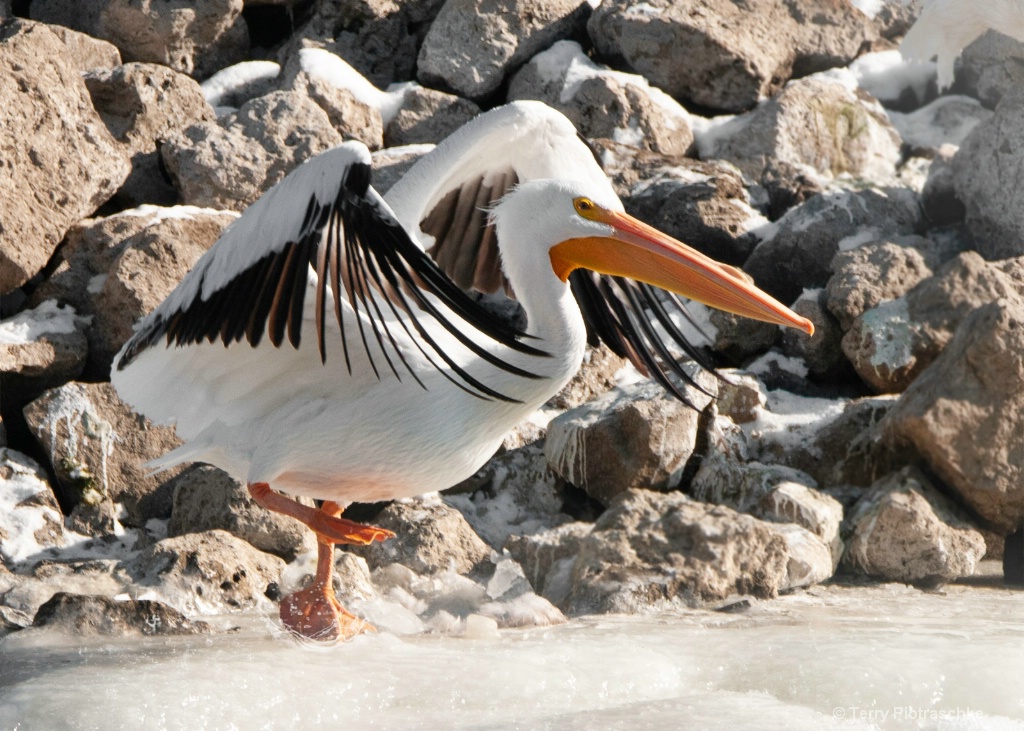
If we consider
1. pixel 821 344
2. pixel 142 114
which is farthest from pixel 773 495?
pixel 142 114

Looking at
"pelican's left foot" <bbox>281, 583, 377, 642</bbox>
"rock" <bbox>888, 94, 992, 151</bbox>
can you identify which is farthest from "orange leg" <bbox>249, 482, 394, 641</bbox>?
"rock" <bbox>888, 94, 992, 151</bbox>

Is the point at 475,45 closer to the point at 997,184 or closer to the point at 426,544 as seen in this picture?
the point at 997,184

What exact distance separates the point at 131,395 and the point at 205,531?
744mm

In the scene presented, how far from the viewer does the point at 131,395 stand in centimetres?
417

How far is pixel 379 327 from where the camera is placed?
3.74 metres

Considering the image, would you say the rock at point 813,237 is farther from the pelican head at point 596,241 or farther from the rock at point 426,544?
the pelican head at point 596,241

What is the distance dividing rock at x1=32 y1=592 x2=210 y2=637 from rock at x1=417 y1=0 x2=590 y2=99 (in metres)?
4.33

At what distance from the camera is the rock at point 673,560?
455 cm

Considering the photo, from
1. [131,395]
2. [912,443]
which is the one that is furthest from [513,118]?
[912,443]

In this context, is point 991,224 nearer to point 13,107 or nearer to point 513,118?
point 513,118

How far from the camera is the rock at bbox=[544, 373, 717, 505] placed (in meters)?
5.32

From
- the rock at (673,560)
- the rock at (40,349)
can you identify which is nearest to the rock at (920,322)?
the rock at (673,560)

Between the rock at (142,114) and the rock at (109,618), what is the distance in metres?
3.16

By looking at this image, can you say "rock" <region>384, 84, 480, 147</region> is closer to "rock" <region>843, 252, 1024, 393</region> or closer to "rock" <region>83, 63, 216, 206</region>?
"rock" <region>83, 63, 216, 206</region>
